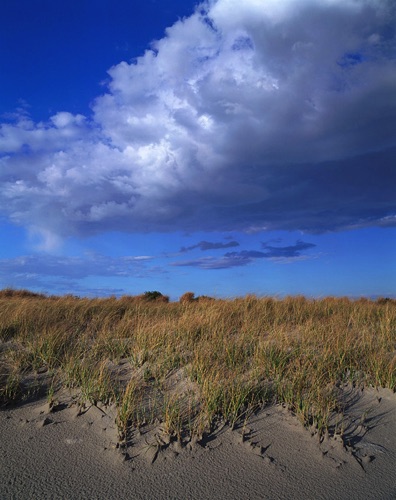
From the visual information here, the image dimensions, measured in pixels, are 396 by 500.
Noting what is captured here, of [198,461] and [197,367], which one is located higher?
[197,367]

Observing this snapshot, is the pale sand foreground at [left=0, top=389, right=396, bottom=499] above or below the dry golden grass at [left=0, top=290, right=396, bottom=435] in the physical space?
below

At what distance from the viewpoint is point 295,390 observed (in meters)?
4.96

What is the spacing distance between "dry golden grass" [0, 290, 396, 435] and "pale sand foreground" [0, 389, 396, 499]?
22cm

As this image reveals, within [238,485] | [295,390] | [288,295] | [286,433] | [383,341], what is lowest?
[238,485]

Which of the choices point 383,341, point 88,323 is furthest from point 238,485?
point 88,323

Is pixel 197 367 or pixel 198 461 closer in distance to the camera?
pixel 198 461

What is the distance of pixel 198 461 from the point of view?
3.77 m

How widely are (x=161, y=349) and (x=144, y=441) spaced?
230 cm

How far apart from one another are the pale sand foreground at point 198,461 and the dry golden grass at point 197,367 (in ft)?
0.71

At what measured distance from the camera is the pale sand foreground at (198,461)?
3455 mm

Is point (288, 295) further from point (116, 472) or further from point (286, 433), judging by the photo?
point (116, 472)

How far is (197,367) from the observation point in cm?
536

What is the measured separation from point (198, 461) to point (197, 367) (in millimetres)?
1648

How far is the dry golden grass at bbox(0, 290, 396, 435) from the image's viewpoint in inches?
178
